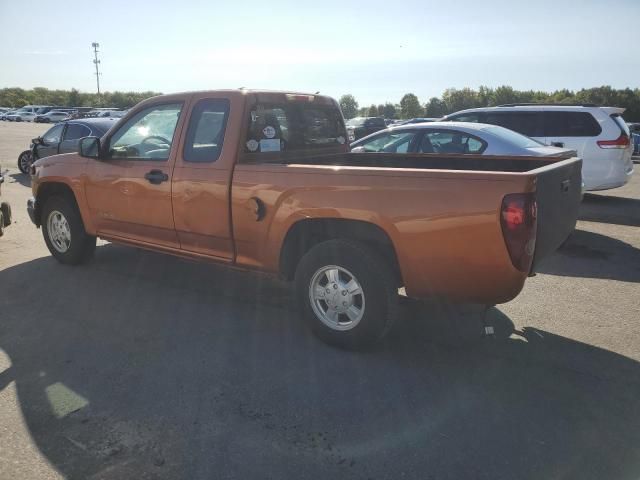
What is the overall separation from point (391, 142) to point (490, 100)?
54947 millimetres

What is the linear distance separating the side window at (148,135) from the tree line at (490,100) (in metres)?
40.1

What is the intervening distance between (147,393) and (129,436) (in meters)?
0.46

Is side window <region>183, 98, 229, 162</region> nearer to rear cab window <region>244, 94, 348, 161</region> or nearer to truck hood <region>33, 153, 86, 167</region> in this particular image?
rear cab window <region>244, 94, 348, 161</region>

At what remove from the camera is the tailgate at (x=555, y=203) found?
3385 mm

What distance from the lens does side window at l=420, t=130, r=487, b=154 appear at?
24.1 ft

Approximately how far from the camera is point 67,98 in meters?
94.3

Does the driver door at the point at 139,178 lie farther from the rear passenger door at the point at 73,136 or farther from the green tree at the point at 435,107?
the green tree at the point at 435,107

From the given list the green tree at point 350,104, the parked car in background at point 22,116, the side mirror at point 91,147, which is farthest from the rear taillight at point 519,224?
the green tree at point 350,104

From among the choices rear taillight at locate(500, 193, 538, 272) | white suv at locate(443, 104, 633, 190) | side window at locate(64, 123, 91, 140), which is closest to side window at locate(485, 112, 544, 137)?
white suv at locate(443, 104, 633, 190)

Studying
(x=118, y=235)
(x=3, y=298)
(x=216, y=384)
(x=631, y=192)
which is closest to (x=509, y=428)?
(x=216, y=384)

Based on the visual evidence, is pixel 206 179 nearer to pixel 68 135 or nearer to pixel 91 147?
pixel 91 147

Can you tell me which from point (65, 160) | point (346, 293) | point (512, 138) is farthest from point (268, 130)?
point (512, 138)

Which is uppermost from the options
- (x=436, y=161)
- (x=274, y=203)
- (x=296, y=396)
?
(x=436, y=161)

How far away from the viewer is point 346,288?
3.91m
